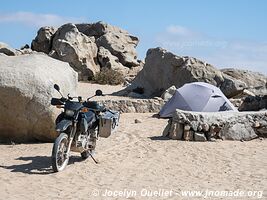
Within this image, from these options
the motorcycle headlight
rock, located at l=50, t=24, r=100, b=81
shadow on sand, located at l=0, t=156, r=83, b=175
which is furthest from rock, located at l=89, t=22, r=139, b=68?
the motorcycle headlight

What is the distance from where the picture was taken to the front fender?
7.16m

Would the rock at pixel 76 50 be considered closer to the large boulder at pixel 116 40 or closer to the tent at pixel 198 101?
the large boulder at pixel 116 40

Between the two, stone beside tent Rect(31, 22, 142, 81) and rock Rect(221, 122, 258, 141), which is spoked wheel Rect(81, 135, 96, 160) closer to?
rock Rect(221, 122, 258, 141)

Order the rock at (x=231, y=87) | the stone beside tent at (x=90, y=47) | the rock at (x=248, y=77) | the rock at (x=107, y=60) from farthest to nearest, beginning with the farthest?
1. the rock at (x=107, y=60)
2. the stone beside tent at (x=90, y=47)
3. the rock at (x=248, y=77)
4. the rock at (x=231, y=87)

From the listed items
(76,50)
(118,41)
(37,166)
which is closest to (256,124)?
(37,166)

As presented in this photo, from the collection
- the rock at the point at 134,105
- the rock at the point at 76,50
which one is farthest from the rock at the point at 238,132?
the rock at the point at 76,50

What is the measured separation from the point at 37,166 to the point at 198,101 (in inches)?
284

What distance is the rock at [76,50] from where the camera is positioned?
2642 centimetres

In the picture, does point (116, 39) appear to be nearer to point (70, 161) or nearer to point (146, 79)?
point (146, 79)

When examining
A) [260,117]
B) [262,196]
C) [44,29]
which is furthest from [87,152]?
[44,29]

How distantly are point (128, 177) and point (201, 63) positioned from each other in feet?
42.2

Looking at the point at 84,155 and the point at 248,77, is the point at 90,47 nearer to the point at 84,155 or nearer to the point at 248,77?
the point at 248,77

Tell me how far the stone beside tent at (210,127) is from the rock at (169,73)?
774 cm

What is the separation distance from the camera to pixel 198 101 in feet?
45.4
